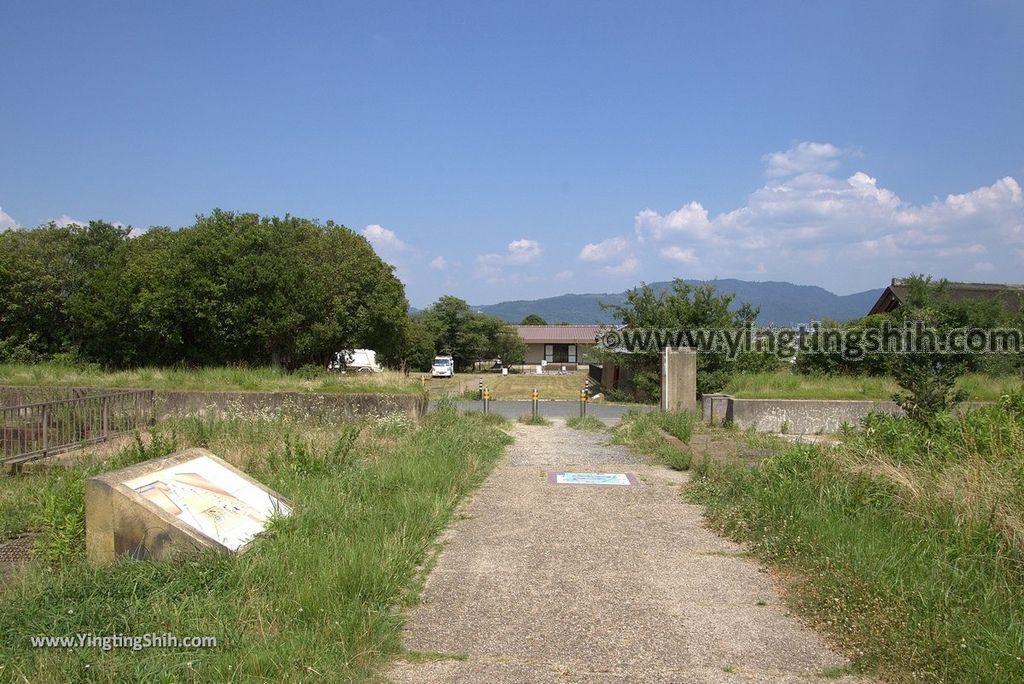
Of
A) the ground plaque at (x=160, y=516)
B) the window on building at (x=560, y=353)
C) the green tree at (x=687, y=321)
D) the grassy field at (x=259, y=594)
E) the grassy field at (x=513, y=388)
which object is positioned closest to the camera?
the grassy field at (x=259, y=594)

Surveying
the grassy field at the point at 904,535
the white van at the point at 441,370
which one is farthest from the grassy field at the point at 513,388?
the grassy field at the point at 904,535

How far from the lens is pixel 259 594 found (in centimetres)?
447

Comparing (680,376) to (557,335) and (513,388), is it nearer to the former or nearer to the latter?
(513,388)

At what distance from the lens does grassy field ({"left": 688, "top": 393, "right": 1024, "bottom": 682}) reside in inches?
155

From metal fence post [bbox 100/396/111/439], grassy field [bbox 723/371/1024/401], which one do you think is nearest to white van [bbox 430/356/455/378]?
grassy field [bbox 723/371/1024/401]

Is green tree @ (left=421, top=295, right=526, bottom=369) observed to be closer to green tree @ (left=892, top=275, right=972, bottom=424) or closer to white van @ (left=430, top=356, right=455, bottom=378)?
white van @ (left=430, top=356, right=455, bottom=378)

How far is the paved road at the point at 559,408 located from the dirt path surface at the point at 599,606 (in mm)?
12247

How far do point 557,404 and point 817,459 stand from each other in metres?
19.0

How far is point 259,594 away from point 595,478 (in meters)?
5.94

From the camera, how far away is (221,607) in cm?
424

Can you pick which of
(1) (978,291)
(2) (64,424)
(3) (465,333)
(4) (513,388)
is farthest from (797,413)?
(3) (465,333)

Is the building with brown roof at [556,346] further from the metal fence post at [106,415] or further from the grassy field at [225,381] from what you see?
the metal fence post at [106,415]

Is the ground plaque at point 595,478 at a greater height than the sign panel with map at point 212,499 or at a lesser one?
lesser

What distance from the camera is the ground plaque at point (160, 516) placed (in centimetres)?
513
